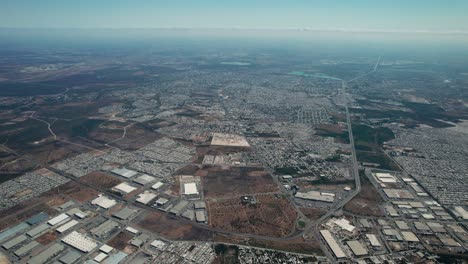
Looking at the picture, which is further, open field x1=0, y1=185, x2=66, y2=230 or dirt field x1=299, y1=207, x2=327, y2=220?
dirt field x1=299, y1=207, x2=327, y2=220

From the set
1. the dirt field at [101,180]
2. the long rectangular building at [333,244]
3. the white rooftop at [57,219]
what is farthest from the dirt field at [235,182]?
the white rooftop at [57,219]

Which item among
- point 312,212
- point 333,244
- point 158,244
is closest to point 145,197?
point 158,244

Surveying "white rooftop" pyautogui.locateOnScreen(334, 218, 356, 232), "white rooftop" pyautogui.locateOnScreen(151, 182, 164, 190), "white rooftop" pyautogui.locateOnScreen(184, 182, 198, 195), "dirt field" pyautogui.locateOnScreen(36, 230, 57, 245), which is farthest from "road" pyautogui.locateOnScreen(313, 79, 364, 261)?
"dirt field" pyautogui.locateOnScreen(36, 230, 57, 245)

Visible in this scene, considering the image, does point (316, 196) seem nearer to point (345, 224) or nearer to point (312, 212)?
point (312, 212)

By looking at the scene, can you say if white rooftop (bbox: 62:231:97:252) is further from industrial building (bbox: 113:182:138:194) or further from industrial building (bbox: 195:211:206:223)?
industrial building (bbox: 195:211:206:223)

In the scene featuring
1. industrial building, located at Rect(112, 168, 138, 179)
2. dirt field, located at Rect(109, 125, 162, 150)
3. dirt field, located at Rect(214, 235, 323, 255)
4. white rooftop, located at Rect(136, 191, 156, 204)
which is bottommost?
dirt field, located at Rect(214, 235, 323, 255)

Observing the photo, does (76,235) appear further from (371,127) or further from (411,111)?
(411,111)
